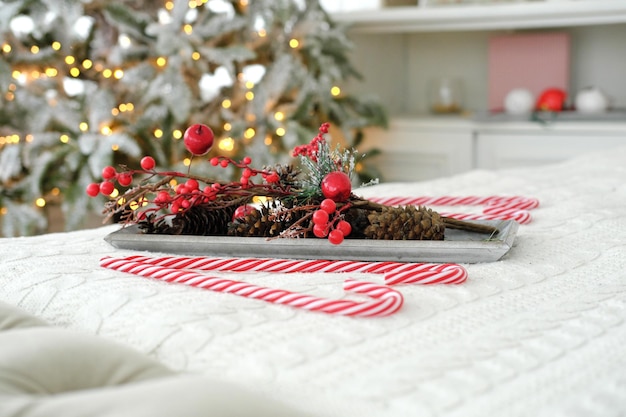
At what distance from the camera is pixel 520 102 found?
10.2 ft

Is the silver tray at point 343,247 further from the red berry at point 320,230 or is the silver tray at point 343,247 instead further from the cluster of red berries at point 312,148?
the cluster of red berries at point 312,148

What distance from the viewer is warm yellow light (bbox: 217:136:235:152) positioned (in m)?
2.74

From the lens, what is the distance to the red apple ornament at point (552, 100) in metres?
Answer: 3.04

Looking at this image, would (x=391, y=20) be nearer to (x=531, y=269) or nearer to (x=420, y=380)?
(x=531, y=269)

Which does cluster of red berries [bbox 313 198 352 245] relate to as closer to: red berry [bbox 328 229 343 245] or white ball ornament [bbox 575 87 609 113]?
red berry [bbox 328 229 343 245]

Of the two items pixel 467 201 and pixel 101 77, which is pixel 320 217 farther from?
pixel 101 77

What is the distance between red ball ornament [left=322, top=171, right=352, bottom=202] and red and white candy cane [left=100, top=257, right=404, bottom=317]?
161 mm

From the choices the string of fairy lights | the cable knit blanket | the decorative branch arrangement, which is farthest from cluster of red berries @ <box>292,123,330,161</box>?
the string of fairy lights

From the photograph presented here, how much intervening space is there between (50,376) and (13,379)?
0.10 feet

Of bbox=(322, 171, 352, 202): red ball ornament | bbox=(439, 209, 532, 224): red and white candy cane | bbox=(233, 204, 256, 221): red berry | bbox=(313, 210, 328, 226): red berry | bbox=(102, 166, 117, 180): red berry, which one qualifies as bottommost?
bbox=(439, 209, 532, 224): red and white candy cane

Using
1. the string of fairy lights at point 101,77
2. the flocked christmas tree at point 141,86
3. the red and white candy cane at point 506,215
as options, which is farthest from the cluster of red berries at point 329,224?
the string of fairy lights at point 101,77

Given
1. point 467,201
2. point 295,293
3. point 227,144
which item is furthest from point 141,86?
point 295,293

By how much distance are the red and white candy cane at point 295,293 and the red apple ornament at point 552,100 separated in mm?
2412

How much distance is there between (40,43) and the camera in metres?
2.71
